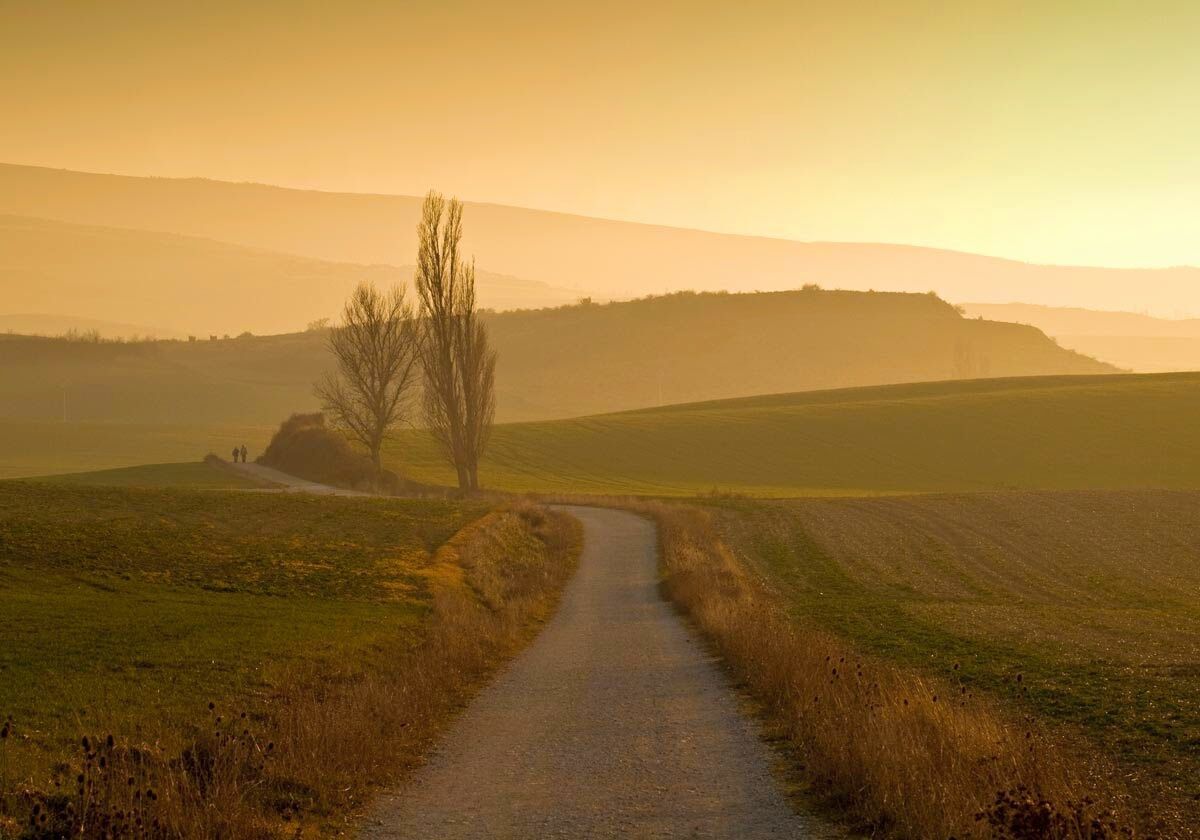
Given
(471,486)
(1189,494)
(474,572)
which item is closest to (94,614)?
(474,572)

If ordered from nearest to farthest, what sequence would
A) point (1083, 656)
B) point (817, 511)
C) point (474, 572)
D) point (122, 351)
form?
point (1083, 656) → point (474, 572) → point (817, 511) → point (122, 351)

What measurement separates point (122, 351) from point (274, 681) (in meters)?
186

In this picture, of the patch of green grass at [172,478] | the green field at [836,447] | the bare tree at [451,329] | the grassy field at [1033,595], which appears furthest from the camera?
the green field at [836,447]

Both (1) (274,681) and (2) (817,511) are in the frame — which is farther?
(2) (817,511)

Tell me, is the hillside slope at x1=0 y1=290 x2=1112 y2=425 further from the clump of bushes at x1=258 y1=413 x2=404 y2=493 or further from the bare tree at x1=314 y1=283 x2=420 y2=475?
the bare tree at x1=314 y1=283 x2=420 y2=475

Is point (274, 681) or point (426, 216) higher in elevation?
point (426, 216)

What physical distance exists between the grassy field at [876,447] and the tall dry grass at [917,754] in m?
53.0

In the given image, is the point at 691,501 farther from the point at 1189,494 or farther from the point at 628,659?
the point at 628,659

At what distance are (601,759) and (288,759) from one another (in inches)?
141

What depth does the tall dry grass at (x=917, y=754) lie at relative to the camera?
30.5 feet

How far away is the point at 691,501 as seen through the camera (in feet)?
197

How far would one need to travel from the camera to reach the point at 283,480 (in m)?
69.4

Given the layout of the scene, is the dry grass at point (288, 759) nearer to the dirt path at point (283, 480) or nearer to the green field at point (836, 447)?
the dirt path at point (283, 480)

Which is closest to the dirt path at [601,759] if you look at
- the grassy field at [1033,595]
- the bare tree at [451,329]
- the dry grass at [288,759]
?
the dry grass at [288,759]
